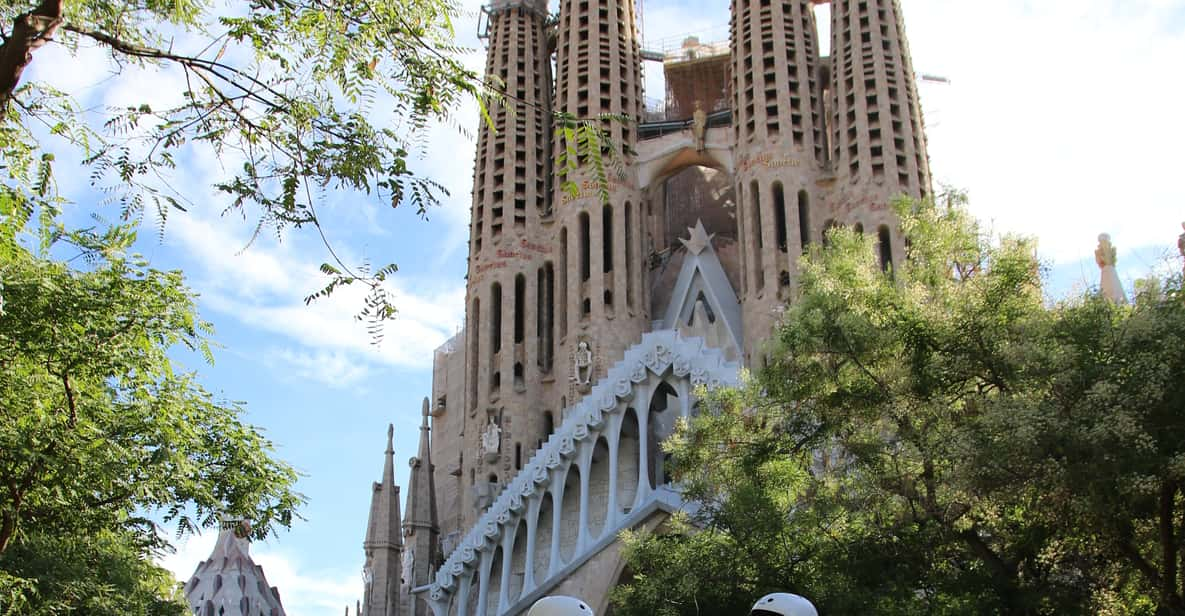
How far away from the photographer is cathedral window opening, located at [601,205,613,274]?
119 ft

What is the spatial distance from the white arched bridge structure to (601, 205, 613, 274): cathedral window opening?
4770mm

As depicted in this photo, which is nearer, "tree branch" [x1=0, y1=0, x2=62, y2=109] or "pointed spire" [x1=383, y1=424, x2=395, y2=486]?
"tree branch" [x1=0, y1=0, x2=62, y2=109]

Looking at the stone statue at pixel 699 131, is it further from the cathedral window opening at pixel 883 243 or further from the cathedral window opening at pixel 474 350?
the cathedral window opening at pixel 474 350

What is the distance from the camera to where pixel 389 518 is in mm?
40719

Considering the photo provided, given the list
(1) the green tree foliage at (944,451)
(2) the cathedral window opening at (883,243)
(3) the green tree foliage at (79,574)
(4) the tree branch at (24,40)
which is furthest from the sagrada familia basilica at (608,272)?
(4) the tree branch at (24,40)

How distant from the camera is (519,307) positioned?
37.5 metres

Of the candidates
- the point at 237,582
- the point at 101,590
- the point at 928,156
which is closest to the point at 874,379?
the point at 101,590

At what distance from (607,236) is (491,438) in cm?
617

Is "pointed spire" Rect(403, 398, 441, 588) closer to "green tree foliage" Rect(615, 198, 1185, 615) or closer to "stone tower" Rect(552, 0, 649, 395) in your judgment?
→ "stone tower" Rect(552, 0, 649, 395)

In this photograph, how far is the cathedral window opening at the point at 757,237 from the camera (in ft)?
113

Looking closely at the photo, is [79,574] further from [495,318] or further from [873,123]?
[873,123]

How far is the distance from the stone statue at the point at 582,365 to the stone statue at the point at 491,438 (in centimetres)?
246

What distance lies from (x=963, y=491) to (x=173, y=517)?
7959mm

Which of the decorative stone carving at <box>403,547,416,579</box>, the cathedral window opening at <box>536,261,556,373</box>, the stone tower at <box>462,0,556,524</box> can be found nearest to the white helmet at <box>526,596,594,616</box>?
the stone tower at <box>462,0,556,524</box>
